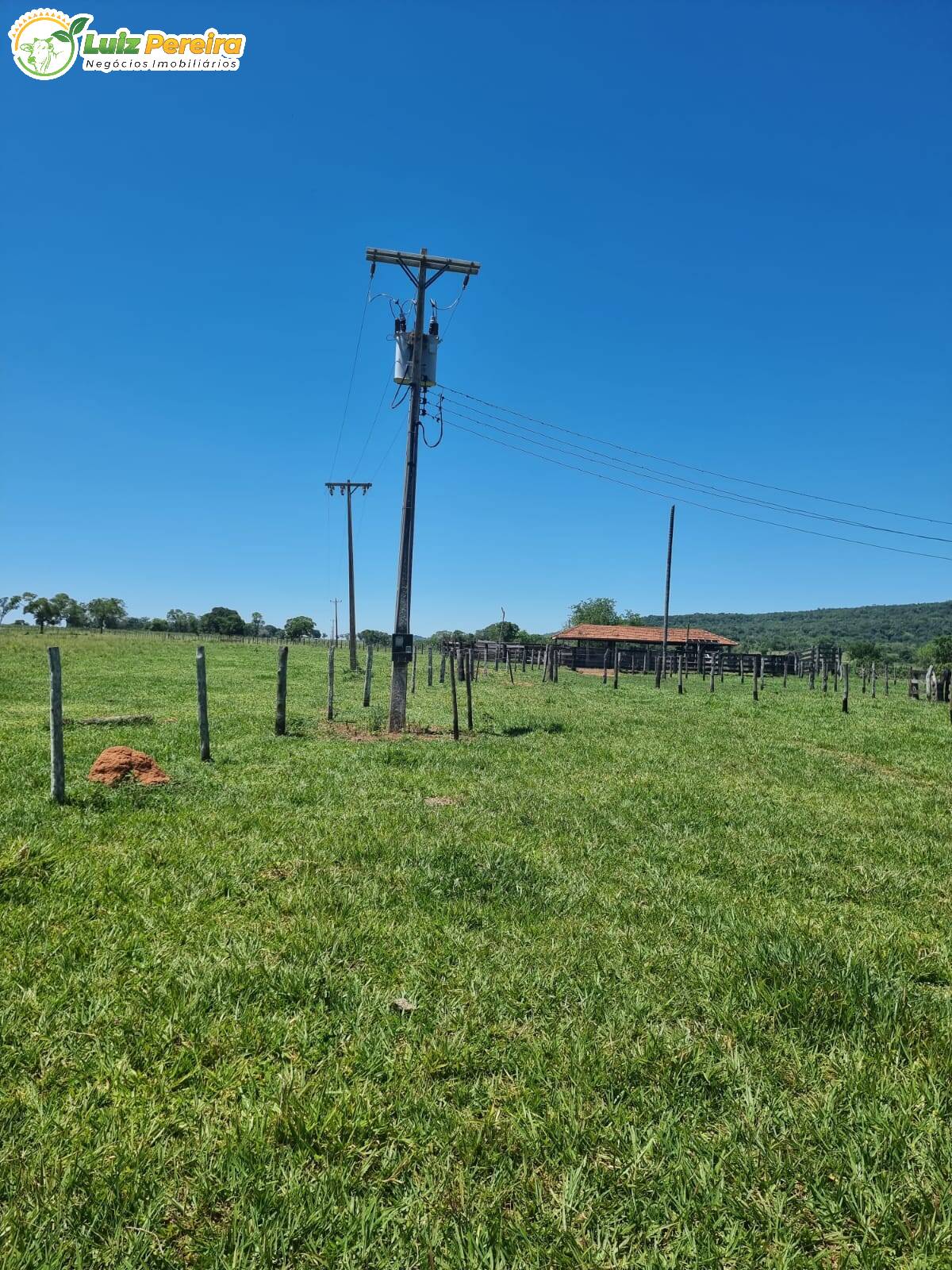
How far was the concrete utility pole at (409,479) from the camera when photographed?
14.0m

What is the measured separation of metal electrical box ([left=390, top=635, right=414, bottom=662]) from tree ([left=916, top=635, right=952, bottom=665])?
269 feet

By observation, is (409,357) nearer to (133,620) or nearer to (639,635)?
(639,635)

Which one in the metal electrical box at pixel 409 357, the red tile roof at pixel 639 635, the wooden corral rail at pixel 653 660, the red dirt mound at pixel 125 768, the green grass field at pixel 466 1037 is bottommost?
the green grass field at pixel 466 1037

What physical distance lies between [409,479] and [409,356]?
300 cm

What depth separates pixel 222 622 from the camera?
178875 millimetres

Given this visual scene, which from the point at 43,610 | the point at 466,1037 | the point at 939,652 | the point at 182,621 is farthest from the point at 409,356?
the point at 182,621

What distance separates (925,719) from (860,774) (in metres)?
10.7

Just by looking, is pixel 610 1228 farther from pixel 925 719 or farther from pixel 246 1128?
pixel 925 719

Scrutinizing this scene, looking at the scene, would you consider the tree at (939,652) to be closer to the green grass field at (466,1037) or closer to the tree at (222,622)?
the green grass field at (466,1037)

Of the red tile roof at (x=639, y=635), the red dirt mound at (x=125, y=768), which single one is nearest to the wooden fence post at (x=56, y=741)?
the red dirt mound at (x=125, y=768)

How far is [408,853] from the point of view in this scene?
19.9 ft

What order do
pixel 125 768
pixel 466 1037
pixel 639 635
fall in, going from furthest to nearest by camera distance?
pixel 639 635, pixel 125 768, pixel 466 1037

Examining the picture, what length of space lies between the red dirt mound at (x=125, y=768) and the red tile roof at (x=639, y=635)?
55965mm

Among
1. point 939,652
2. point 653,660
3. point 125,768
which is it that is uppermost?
point 939,652
